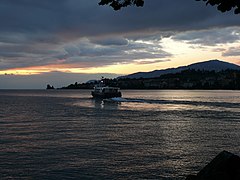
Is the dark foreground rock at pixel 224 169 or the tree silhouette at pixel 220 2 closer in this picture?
the tree silhouette at pixel 220 2

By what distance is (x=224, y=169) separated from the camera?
528 inches

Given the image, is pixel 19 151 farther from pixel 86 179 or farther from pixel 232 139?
pixel 232 139

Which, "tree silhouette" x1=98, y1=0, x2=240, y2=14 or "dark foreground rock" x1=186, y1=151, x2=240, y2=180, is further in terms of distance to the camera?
"dark foreground rock" x1=186, y1=151, x2=240, y2=180

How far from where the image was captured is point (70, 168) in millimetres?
18953

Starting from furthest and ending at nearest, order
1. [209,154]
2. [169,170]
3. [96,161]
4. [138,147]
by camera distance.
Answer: [138,147], [209,154], [96,161], [169,170]

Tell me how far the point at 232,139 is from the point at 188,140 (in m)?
Answer: 4.25

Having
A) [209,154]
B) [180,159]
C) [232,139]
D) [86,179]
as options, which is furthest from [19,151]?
[232,139]

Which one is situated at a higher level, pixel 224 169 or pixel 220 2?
pixel 220 2

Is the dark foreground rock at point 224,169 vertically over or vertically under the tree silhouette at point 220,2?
under

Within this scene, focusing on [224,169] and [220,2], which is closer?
[220,2]

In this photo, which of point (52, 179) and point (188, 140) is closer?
point (52, 179)

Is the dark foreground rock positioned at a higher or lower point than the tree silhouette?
lower

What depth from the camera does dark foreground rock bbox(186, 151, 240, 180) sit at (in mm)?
13273

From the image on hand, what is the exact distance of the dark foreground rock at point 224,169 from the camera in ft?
43.5
